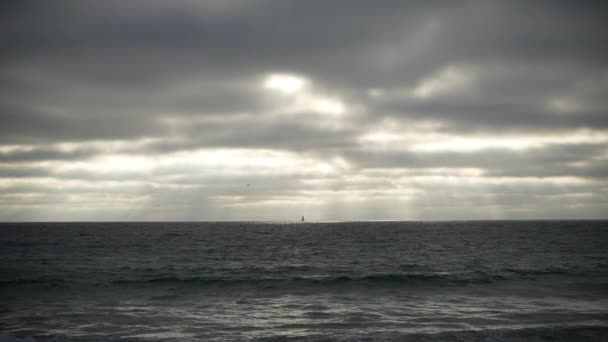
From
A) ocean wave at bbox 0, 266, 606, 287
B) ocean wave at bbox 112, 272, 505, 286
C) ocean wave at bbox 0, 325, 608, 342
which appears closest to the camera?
ocean wave at bbox 0, 325, 608, 342

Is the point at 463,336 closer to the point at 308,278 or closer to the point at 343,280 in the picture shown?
the point at 343,280

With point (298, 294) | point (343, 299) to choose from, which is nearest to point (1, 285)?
point (298, 294)

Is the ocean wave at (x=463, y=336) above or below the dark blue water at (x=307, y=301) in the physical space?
above

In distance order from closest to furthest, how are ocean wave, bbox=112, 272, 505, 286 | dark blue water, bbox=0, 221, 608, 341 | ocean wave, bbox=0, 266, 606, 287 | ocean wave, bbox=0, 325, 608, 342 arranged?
ocean wave, bbox=0, 325, 608, 342 → dark blue water, bbox=0, 221, 608, 341 → ocean wave, bbox=0, 266, 606, 287 → ocean wave, bbox=112, 272, 505, 286

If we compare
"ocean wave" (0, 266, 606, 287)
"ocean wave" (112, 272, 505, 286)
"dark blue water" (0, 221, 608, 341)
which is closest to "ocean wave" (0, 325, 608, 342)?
"dark blue water" (0, 221, 608, 341)

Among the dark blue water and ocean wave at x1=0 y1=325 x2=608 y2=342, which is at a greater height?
ocean wave at x1=0 y1=325 x2=608 y2=342

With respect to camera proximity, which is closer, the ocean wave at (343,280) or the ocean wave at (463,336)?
the ocean wave at (463,336)

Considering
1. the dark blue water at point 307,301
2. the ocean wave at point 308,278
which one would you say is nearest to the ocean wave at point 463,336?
the dark blue water at point 307,301

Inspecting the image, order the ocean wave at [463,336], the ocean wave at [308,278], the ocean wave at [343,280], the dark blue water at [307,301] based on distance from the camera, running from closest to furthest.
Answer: the ocean wave at [463,336]
the dark blue water at [307,301]
the ocean wave at [308,278]
the ocean wave at [343,280]

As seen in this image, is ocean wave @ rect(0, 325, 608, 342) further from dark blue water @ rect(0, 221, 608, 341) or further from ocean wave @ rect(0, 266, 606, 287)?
ocean wave @ rect(0, 266, 606, 287)

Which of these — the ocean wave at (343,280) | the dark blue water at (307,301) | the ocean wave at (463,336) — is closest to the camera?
the ocean wave at (463,336)

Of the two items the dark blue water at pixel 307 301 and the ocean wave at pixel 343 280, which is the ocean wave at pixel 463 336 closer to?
the dark blue water at pixel 307 301

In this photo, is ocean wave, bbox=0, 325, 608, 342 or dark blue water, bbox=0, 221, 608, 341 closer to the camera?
ocean wave, bbox=0, 325, 608, 342

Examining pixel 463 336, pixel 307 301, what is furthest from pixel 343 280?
pixel 463 336
